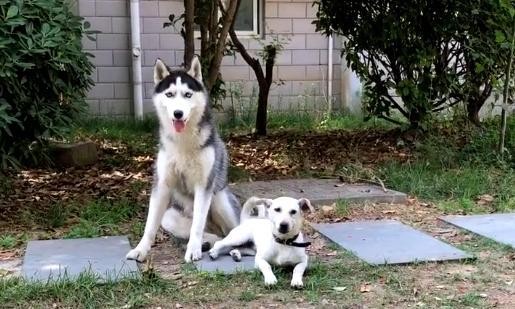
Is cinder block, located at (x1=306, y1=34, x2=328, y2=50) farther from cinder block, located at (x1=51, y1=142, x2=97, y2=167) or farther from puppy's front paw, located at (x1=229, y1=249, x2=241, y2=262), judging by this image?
puppy's front paw, located at (x1=229, y1=249, x2=241, y2=262)

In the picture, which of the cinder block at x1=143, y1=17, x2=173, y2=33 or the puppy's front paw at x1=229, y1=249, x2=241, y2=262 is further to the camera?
the cinder block at x1=143, y1=17, x2=173, y2=33

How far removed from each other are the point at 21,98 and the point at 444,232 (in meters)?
3.34

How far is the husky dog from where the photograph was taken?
14.6 ft

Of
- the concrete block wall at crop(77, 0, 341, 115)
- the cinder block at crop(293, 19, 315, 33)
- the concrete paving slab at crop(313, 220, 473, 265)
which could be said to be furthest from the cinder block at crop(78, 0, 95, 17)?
the concrete paving slab at crop(313, 220, 473, 265)

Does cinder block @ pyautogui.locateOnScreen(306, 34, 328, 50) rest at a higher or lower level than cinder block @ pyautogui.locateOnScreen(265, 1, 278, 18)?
lower

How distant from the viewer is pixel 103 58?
10492mm

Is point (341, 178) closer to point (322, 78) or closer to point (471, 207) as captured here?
point (471, 207)

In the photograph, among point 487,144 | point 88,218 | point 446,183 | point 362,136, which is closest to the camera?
point 88,218

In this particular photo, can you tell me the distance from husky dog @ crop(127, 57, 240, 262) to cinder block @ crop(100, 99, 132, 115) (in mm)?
5960

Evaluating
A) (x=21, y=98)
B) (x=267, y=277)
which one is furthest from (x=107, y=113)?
(x=267, y=277)

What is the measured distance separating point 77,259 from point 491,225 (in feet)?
10.1

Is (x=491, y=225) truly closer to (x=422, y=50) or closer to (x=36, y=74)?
(x=422, y=50)

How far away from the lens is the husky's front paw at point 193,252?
14.6 feet

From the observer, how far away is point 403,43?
313 inches
